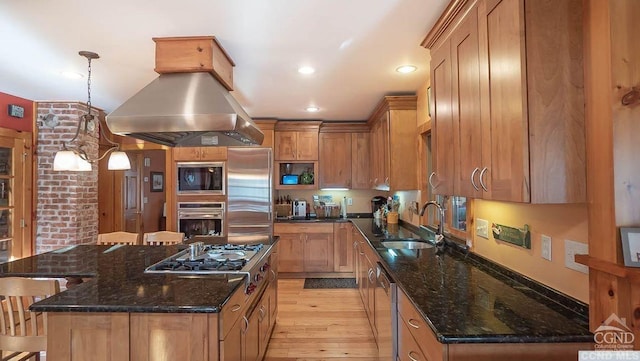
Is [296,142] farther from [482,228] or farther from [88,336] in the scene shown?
[88,336]

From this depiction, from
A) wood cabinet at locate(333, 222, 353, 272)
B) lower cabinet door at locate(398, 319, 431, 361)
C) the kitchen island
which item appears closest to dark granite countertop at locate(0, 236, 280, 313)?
the kitchen island

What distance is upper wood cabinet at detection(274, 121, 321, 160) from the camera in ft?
16.6

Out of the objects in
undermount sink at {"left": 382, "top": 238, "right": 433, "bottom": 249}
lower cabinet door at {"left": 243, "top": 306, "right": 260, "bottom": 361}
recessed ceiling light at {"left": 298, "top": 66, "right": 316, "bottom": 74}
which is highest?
recessed ceiling light at {"left": 298, "top": 66, "right": 316, "bottom": 74}

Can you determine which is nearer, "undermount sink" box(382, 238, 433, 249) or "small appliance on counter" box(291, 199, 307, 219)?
"undermount sink" box(382, 238, 433, 249)

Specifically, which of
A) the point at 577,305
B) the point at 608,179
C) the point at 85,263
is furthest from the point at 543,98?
the point at 85,263

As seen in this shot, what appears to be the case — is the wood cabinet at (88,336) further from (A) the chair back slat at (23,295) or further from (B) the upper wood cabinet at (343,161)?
(B) the upper wood cabinet at (343,161)

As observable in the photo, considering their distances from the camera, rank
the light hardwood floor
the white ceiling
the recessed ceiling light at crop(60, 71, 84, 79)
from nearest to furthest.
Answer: the white ceiling → the light hardwood floor → the recessed ceiling light at crop(60, 71, 84, 79)

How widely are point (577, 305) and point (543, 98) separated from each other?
0.85m

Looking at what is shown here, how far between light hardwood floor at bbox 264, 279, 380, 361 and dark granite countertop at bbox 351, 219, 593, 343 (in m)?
1.10

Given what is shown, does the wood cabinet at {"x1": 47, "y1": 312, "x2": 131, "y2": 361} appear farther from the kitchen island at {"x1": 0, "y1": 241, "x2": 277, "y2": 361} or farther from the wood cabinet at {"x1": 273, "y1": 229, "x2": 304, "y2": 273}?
the wood cabinet at {"x1": 273, "y1": 229, "x2": 304, "y2": 273}

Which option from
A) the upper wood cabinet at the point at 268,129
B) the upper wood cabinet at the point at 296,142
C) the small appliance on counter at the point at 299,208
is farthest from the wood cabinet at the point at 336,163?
the upper wood cabinet at the point at 268,129

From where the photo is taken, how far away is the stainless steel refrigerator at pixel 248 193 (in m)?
4.73

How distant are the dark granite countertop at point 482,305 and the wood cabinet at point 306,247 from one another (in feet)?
8.79

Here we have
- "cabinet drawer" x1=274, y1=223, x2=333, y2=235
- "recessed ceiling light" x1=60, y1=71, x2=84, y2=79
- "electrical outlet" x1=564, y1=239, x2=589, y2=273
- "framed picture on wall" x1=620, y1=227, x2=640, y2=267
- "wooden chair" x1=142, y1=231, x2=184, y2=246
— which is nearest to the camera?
"framed picture on wall" x1=620, y1=227, x2=640, y2=267
